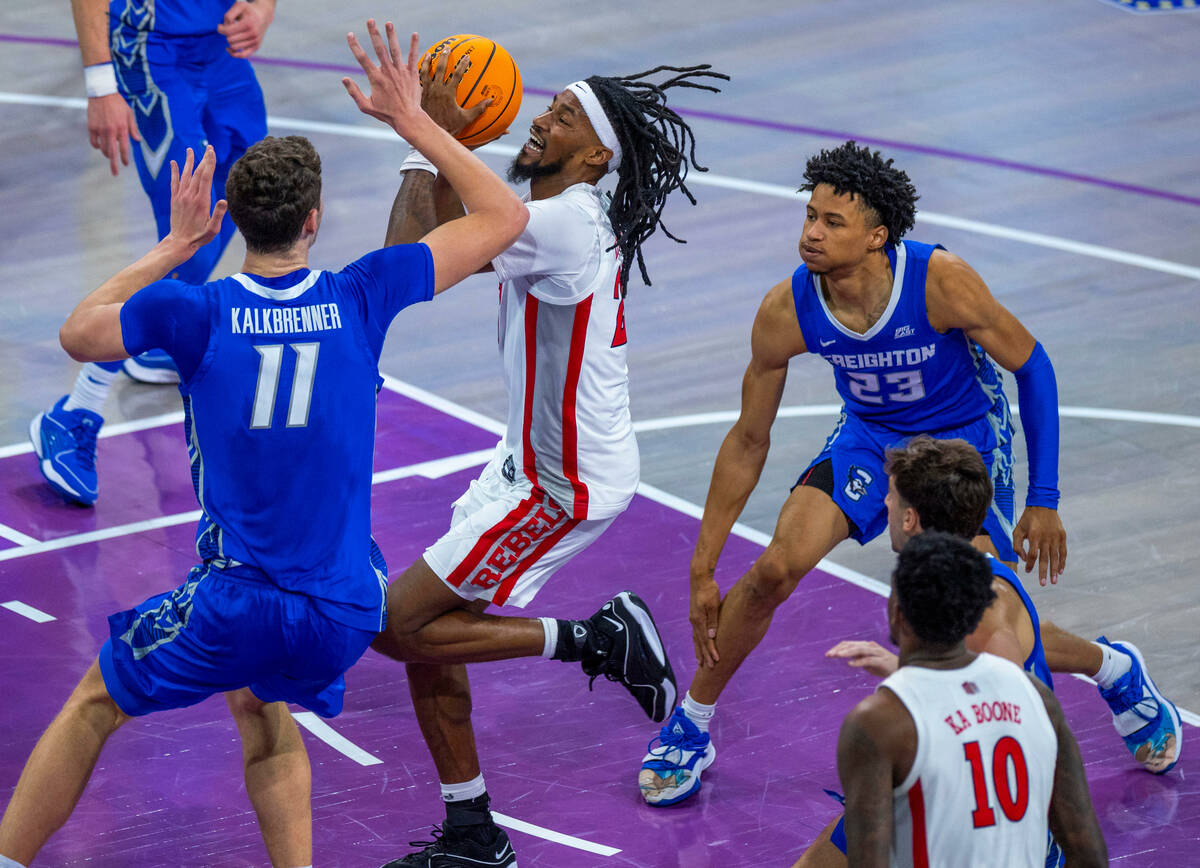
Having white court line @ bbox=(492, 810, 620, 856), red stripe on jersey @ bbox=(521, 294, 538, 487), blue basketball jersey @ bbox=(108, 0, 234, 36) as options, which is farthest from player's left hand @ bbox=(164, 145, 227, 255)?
blue basketball jersey @ bbox=(108, 0, 234, 36)

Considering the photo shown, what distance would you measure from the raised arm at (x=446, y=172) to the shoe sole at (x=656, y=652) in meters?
1.77

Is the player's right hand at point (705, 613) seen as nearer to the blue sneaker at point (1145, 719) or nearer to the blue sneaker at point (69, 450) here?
the blue sneaker at point (1145, 719)

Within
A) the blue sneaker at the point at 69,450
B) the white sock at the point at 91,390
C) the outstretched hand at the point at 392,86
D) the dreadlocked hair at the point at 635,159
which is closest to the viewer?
the outstretched hand at the point at 392,86

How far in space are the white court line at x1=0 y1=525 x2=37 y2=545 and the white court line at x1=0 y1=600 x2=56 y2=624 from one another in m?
0.59

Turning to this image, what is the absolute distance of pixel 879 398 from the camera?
6.48 meters

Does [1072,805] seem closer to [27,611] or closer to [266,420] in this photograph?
[266,420]

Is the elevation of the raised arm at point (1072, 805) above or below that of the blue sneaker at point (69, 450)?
above

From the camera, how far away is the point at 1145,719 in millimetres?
6375

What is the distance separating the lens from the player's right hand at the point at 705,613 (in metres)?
6.30

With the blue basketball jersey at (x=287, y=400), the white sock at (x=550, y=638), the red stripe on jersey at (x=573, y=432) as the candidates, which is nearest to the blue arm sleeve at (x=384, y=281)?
the blue basketball jersey at (x=287, y=400)

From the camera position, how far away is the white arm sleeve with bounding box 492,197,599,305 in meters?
5.76

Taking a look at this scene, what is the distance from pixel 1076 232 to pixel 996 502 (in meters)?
5.94

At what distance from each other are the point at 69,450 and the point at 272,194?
4006 millimetres

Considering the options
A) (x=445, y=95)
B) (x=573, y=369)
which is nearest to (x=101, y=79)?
(x=445, y=95)
